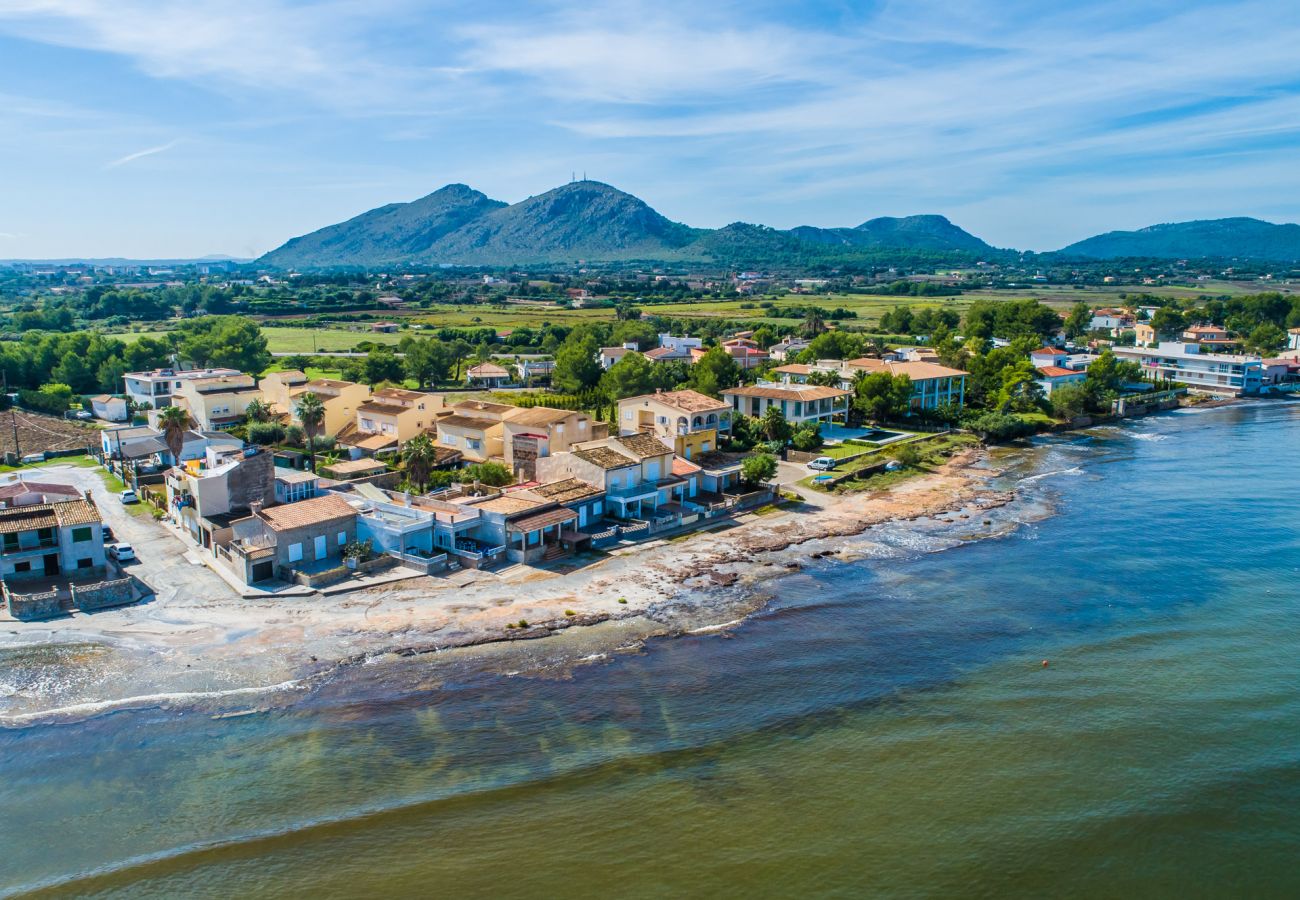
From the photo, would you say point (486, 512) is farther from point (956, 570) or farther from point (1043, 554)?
point (1043, 554)

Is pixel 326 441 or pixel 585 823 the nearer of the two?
pixel 585 823

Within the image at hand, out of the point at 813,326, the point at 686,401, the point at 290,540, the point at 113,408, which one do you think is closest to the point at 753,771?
the point at 290,540

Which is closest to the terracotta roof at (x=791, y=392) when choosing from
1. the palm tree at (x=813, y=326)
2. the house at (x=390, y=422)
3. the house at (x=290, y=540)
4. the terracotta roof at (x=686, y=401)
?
the terracotta roof at (x=686, y=401)

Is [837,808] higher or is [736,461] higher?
[736,461]

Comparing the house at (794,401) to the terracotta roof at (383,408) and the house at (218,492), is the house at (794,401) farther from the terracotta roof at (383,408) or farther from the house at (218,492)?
the house at (218,492)

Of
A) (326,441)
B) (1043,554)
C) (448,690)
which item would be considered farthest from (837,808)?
(326,441)

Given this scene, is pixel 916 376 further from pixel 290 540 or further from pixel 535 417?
pixel 290 540
